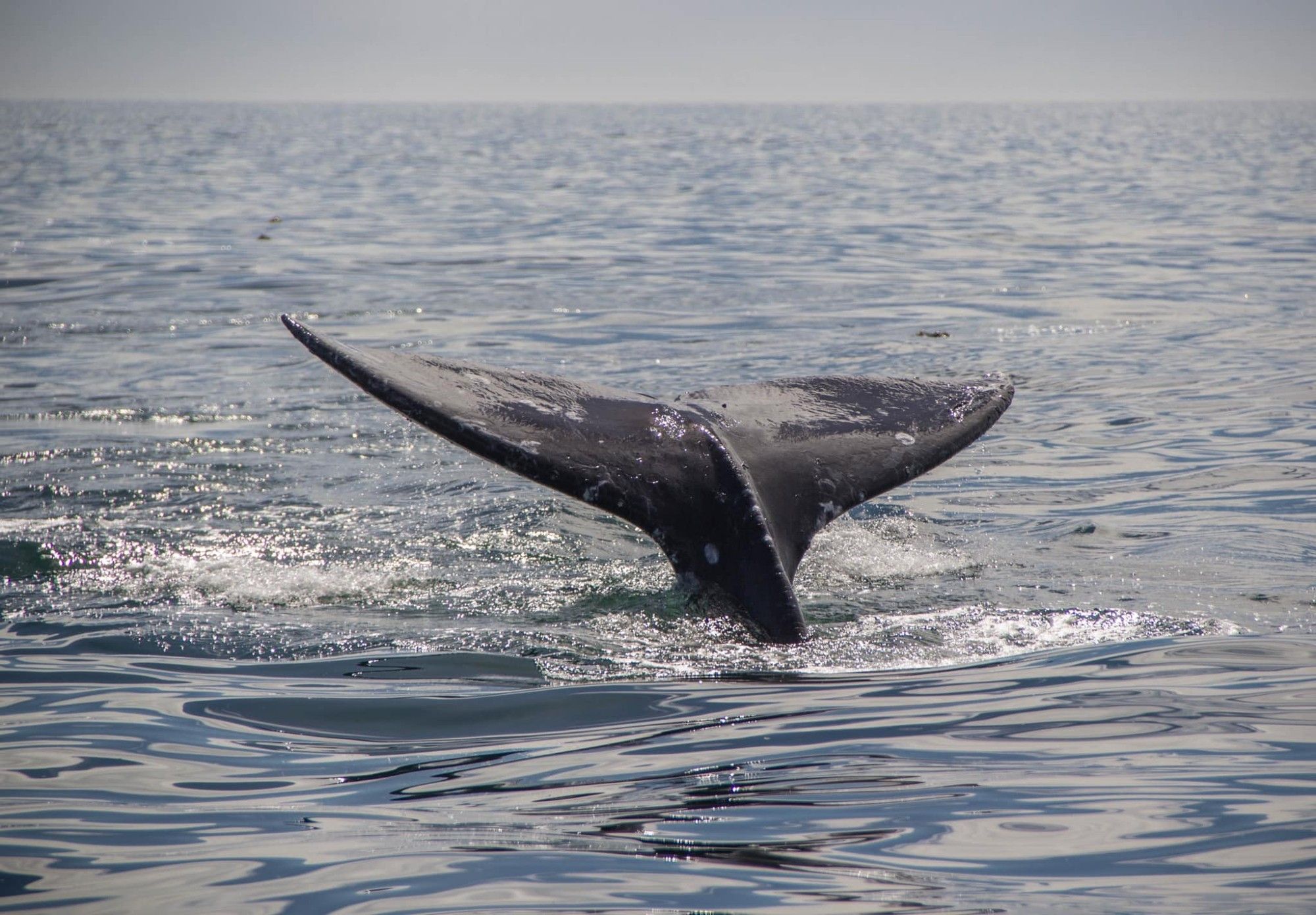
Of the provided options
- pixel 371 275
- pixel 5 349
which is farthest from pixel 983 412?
pixel 371 275

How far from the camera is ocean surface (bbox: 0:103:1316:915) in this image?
3480 millimetres

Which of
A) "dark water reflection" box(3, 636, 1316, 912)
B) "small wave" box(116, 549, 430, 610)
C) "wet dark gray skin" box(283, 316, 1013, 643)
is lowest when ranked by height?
"dark water reflection" box(3, 636, 1316, 912)

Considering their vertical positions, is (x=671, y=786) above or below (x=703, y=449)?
below

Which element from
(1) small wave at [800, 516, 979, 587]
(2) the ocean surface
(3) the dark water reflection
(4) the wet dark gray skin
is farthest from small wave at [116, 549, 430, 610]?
(1) small wave at [800, 516, 979, 587]

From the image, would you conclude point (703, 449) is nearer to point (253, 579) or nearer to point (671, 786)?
point (671, 786)

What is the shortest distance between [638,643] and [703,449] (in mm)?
789

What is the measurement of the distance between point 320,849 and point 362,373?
5.83 feet

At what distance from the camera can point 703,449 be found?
5207mm

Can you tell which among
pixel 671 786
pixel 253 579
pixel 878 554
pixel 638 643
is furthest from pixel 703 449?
pixel 253 579

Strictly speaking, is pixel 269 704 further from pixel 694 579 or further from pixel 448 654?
pixel 694 579

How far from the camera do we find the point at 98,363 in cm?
1198

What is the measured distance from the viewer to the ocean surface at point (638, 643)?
3.48 m

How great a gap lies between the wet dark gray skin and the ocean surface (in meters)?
0.33

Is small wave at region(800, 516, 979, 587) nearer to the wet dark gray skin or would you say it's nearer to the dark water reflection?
the wet dark gray skin
